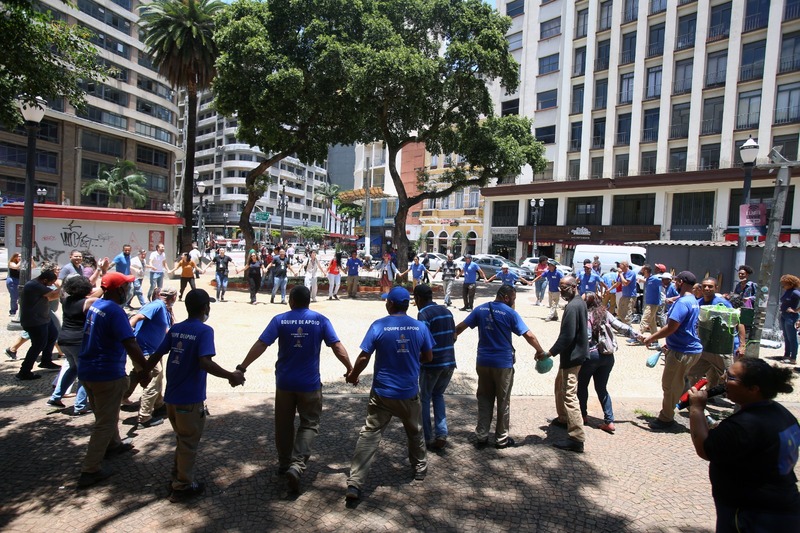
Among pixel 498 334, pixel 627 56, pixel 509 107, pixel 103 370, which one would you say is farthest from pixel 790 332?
pixel 509 107

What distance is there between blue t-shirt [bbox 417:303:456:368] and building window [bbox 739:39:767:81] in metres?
35.3

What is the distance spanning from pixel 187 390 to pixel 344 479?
5.19 feet

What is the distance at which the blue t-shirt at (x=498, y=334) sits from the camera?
16.4 ft

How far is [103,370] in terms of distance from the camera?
417 centimetres

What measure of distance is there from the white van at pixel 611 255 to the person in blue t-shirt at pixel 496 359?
62.3 ft

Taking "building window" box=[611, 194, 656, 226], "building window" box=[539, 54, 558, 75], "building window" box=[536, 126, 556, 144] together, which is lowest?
"building window" box=[611, 194, 656, 226]

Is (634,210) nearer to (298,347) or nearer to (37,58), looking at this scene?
(37,58)

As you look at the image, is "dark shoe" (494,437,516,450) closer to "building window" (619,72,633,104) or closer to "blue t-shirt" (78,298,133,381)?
"blue t-shirt" (78,298,133,381)

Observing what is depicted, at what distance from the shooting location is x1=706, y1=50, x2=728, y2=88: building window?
31.6 meters

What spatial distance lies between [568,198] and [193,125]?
1112 inches

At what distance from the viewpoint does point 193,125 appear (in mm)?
24766

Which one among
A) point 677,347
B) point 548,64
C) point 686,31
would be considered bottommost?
point 677,347

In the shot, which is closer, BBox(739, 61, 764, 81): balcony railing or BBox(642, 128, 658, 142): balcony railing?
BBox(739, 61, 764, 81): balcony railing

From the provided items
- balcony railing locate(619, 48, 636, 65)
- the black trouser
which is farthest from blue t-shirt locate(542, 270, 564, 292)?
balcony railing locate(619, 48, 636, 65)
